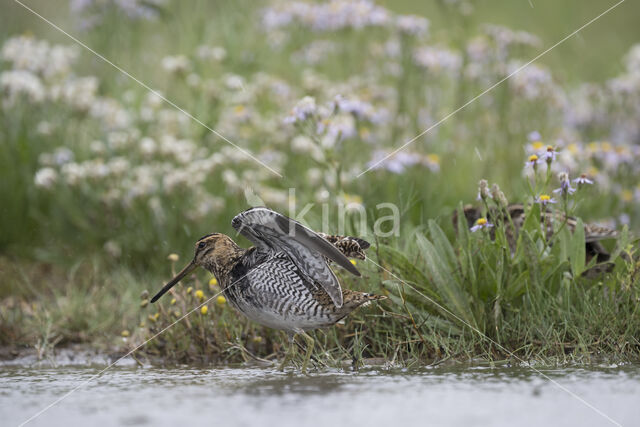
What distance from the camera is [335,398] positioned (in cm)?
335

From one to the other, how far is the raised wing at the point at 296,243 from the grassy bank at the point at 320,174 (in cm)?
50

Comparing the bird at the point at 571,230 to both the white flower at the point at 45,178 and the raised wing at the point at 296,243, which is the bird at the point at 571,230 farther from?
the white flower at the point at 45,178

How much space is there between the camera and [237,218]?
3768 millimetres

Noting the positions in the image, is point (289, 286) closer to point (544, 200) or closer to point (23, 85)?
point (544, 200)

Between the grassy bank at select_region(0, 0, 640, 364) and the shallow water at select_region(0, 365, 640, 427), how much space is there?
16.9 inches

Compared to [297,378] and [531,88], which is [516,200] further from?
[297,378]

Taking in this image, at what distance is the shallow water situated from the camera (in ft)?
9.90

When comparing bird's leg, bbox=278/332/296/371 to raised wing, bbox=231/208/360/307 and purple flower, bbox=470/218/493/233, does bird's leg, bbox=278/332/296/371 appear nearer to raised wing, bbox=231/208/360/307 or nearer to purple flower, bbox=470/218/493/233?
raised wing, bbox=231/208/360/307

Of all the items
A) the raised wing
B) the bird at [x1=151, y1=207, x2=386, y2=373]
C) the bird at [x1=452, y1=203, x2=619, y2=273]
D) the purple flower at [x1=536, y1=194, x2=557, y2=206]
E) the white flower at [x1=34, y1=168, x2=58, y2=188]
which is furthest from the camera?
the white flower at [x1=34, y1=168, x2=58, y2=188]

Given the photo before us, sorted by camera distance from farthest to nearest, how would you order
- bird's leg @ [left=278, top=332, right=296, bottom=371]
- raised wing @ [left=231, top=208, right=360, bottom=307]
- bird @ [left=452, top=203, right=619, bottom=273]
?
bird @ [left=452, top=203, right=619, bottom=273] → bird's leg @ [left=278, top=332, right=296, bottom=371] → raised wing @ [left=231, top=208, right=360, bottom=307]

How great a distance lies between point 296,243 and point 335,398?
88 centimetres

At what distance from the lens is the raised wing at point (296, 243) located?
146 inches

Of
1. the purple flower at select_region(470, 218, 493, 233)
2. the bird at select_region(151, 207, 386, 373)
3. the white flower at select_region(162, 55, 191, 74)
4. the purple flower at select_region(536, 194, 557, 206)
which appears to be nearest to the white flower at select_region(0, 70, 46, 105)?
the white flower at select_region(162, 55, 191, 74)

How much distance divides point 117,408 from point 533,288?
2.37 m
